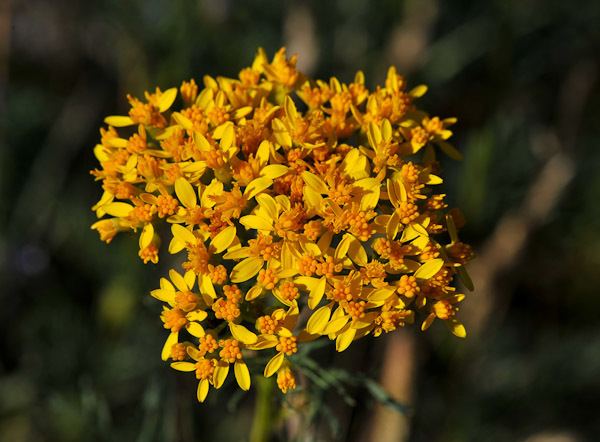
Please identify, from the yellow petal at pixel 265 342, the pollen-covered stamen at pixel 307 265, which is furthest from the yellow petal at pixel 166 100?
the yellow petal at pixel 265 342

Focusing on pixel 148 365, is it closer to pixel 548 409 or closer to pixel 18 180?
pixel 18 180

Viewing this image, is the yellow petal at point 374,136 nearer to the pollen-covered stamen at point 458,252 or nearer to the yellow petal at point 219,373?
the pollen-covered stamen at point 458,252

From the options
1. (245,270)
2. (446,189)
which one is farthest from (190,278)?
(446,189)

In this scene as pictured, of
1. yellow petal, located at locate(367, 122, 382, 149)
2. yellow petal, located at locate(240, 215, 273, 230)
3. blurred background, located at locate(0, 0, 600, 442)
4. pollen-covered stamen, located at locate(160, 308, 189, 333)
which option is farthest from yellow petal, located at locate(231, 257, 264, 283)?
blurred background, located at locate(0, 0, 600, 442)

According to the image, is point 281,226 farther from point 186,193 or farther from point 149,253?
point 149,253

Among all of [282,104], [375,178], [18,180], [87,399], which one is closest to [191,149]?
[282,104]
